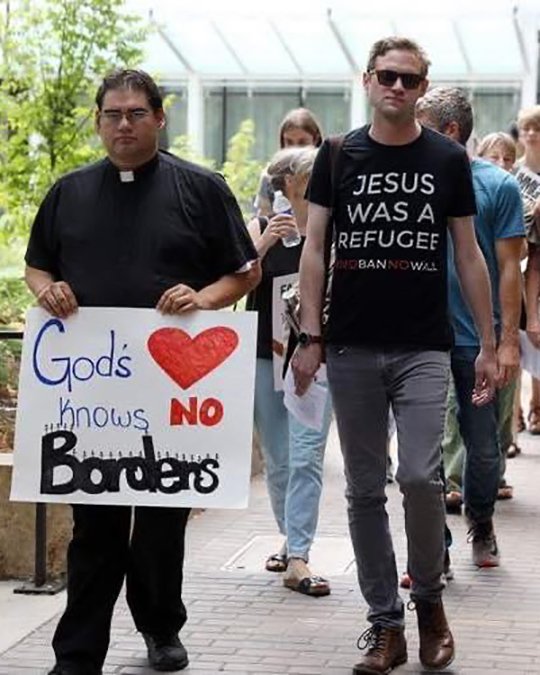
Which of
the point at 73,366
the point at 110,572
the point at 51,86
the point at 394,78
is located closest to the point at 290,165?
the point at 394,78

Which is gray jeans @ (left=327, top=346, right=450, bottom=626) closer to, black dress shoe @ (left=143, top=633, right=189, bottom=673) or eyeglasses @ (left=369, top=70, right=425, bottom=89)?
black dress shoe @ (left=143, top=633, right=189, bottom=673)

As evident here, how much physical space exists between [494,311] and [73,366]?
2.40 meters

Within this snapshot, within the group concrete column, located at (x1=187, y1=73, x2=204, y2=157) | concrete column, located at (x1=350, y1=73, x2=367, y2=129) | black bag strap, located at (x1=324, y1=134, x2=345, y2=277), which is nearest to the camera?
black bag strap, located at (x1=324, y1=134, x2=345, y2=277)

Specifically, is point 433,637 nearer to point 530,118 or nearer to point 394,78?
point 394,78

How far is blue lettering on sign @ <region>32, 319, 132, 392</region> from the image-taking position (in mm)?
5754

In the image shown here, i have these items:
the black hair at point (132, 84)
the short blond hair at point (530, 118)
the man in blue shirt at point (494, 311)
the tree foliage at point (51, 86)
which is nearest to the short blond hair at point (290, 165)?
the man in blue shirt at point (494, 311)

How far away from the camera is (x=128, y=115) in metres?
5.67

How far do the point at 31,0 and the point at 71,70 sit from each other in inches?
30.3

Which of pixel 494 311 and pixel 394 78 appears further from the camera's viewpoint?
pixel 494 311

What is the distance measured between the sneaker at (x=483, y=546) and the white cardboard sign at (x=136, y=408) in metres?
2.45

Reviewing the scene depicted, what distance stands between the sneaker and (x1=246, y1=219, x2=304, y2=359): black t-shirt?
135 centimetres

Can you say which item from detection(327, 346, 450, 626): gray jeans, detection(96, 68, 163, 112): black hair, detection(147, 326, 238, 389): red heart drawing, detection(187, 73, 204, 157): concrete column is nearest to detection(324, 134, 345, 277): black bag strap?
detection(327, 346, 450, 626): gray jeans

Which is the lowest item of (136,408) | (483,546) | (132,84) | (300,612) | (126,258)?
(300,612)

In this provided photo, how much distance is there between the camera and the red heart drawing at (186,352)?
225 inches
